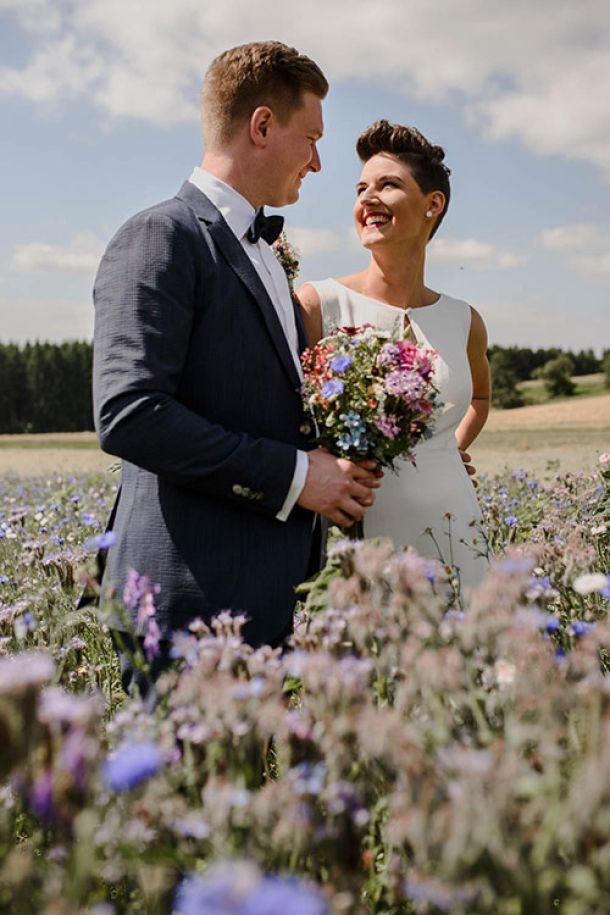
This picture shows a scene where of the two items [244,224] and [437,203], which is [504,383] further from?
[244,224]

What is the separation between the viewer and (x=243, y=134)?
2791 mm

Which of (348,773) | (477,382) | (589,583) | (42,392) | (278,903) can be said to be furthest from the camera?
(42,392)

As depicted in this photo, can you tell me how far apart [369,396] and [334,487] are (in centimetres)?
29

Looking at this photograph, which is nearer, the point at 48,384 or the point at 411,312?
the point at 411,312

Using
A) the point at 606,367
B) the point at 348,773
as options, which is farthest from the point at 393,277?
the point at 606,367

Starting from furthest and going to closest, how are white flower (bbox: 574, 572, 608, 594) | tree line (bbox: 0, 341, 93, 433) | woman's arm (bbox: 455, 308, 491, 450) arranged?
tree line (bbox: 0, 341, 93, 433), woman's arm (bbox: 455, 308, 491, 450), white flower (bbox: 574, 572, 608, 594)

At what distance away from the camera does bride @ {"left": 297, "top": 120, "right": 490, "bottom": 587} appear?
12.0 ft

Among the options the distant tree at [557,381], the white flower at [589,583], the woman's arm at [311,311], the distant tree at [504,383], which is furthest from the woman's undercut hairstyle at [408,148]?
the distant tree at [557,381]

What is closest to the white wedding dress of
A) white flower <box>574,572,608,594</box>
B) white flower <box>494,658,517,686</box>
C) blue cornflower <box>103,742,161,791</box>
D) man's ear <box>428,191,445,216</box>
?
man's ear <box>428,191,445,216</box>

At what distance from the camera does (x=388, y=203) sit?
3.77 metres

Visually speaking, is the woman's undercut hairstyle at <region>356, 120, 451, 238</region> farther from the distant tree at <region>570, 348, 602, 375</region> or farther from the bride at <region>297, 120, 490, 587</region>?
the distant tree at <region>570, 348, 602, 375</region>

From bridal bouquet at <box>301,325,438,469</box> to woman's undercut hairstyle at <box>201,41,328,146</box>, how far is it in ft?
2.56

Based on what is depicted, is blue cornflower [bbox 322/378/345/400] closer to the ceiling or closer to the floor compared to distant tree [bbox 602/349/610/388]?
closer to the floor

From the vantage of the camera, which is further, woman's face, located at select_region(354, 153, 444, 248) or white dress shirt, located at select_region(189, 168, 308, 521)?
woman's face, located at select_region(354, 153, 444, 248)
